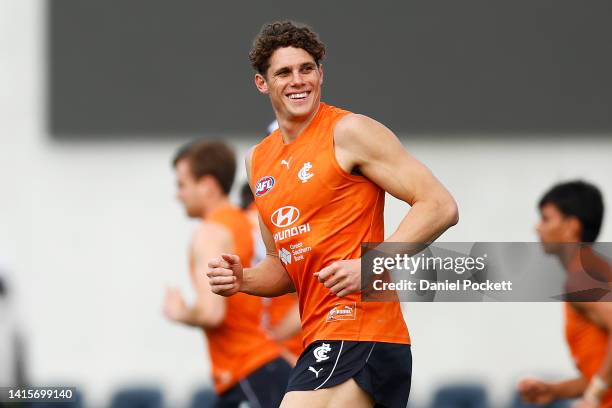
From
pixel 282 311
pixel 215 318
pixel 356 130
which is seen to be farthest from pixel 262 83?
pixel 282 311

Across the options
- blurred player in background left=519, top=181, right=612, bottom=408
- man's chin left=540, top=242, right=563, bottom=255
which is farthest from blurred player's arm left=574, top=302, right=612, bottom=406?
man's chin left=540, top=242, right=563, bottom=255

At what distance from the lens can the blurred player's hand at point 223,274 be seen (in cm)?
535

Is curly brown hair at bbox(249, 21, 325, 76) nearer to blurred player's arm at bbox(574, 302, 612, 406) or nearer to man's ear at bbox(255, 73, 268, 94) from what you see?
man's ear at bbox(255, 73, 268, 94)

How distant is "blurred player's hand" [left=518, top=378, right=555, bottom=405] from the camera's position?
22.1 ft

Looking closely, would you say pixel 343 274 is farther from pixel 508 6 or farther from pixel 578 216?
pixel 508 6

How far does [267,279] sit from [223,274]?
388mm

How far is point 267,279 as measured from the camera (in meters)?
5.70

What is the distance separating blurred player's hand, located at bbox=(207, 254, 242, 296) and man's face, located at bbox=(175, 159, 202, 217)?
252cm

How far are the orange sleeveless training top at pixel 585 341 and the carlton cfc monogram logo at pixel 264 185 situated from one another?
Answer: 214cm

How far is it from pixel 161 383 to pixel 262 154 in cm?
678

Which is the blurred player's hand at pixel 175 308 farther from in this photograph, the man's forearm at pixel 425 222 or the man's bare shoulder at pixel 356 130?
the man's forearm at pixel 425 222

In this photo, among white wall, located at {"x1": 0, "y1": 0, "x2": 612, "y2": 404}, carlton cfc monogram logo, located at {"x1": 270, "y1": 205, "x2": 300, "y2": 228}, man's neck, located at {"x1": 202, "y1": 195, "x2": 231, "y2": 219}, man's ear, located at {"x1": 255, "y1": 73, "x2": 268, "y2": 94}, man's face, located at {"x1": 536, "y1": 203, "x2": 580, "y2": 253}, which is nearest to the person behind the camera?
carlton cfc monogram logo, located at {"x1": 270, "y1": 205, "x2": 300, "y2": 228}

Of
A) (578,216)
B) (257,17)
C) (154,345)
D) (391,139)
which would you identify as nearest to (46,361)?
(154,345)

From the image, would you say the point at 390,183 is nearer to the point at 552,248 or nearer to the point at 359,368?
the point at 359,368
